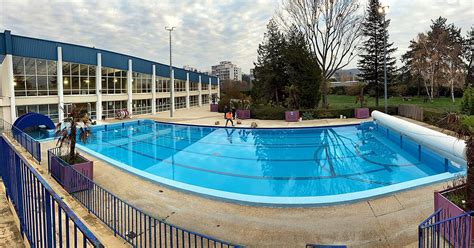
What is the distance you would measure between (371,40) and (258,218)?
33.9m

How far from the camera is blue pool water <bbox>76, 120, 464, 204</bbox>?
10656 mm

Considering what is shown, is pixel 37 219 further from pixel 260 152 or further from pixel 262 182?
pixel 260 152

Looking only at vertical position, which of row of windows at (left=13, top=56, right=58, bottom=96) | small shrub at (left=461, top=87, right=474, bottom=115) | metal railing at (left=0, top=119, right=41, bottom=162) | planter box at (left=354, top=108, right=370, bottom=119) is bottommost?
metal railing at (left=0, top=119, right=41, bottom=162)

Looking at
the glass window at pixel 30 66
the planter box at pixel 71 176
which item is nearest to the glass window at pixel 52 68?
the glass window at pixel 30 66

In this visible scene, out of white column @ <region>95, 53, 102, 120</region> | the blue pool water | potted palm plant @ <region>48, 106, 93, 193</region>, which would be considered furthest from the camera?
white column @ <region>95, 53, 102, 120</region>

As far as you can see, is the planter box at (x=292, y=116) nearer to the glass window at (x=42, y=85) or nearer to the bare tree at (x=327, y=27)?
the bare tree at (x=327, y=27)

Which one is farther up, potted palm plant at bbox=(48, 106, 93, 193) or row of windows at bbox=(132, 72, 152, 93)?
row of windows at bbox=(132, 72, 152, 93)

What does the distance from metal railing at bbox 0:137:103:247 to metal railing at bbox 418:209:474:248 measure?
15.7 ft

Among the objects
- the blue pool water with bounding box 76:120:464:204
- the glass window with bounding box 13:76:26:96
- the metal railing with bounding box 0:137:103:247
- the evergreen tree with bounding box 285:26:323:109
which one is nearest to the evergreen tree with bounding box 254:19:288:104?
the evergreen tree with bounding box 285:26:323:109

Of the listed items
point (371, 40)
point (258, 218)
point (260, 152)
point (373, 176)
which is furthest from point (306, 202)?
point (371, 40)

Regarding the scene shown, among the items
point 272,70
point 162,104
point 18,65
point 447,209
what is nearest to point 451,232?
point 447,209

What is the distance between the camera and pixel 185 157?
15.5 metres

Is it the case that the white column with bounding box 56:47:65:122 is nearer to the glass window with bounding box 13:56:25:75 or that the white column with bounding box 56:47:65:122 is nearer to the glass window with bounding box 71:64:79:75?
the glass window with bounding box 71:64:79:75

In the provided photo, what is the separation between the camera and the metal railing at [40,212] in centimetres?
237
